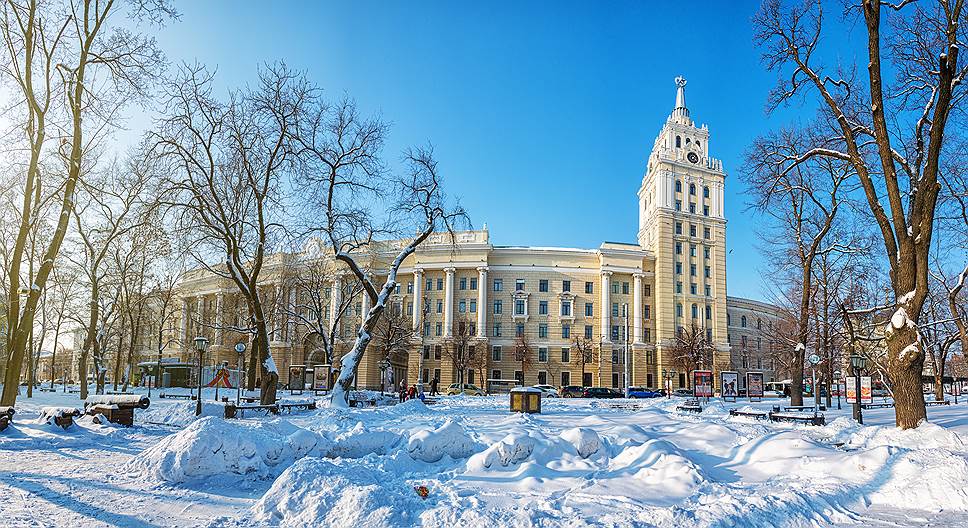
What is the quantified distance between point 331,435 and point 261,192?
1433 centimetres

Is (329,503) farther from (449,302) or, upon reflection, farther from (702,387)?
(449,302)

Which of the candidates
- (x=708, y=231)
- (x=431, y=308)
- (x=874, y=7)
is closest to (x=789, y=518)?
(x=874, y=7)

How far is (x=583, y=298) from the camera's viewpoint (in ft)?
249

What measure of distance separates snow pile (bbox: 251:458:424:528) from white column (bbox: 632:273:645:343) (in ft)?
221

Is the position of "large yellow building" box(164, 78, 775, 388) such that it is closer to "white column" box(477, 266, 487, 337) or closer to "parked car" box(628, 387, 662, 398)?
"white column" box(477, 266, 487, 337)

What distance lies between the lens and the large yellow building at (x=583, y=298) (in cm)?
7331

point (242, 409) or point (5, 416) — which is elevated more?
point (5, 416)

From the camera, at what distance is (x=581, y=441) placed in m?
11.6

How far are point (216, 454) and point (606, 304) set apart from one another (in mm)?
67357

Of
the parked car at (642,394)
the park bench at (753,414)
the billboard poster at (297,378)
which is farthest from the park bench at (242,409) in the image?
the parked car at (642,394)

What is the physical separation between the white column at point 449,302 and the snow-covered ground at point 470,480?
60.0m

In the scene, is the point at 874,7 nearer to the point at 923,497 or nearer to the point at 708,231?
the point at 923,497

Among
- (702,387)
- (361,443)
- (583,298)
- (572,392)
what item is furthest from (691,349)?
(361,443)

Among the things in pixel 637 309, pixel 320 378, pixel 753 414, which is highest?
pixel 637 309
